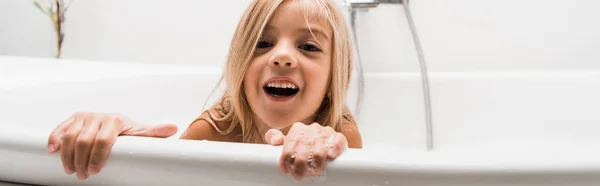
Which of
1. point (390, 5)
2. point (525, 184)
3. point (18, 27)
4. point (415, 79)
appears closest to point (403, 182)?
point (525, 184)

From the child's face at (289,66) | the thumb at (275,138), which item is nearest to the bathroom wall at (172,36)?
the child's face at (289,66)

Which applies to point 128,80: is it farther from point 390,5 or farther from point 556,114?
point 556,114

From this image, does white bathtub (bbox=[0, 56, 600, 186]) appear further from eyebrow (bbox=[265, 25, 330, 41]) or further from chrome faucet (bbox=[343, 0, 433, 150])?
eyebrow (bbox=[265, 25, 330, 41])

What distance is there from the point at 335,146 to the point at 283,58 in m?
0.25

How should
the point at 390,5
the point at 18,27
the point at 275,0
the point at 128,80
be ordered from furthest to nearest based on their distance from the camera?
the point at 18,27, the point at 390,5, the point at 128,80, the point at 275,0

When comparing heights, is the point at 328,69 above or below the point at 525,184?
above

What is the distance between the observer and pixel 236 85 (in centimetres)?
89

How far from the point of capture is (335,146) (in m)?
0.57

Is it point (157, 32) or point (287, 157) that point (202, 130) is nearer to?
point (287, 157)

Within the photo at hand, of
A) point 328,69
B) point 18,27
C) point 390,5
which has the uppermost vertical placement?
point 390,5

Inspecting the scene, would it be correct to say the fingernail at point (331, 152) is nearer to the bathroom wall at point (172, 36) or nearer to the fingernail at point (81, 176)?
the fingernail at point (81, 176)

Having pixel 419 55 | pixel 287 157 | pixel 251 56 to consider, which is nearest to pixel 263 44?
pixel 251 56

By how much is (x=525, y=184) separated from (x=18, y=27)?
69.7 inches

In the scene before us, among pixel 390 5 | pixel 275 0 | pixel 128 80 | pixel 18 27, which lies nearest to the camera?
pixel 275 0
